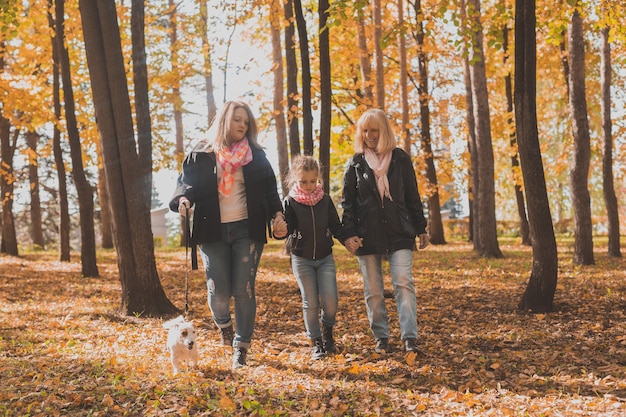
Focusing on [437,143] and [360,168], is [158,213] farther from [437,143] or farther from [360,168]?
[360,168]

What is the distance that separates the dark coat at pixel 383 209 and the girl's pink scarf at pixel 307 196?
0.25 m

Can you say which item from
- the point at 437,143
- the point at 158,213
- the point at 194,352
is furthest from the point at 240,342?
the point at 158,213

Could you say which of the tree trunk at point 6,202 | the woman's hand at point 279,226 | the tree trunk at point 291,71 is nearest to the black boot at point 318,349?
the woman's hand at point 279,226

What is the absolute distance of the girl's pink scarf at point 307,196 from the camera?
5.55 m

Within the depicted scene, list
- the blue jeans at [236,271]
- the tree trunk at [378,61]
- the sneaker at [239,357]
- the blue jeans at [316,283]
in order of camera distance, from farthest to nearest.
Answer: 1. the tree trunk at [378,61]
2. the blue jeans at [316,283]
3. the sneaker at [239,357]
4. the blue jeans at [236,271]

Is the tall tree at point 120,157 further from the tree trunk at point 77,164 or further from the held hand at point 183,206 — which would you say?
the tree trunk at point 77,164

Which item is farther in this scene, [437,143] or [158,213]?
[158,213]

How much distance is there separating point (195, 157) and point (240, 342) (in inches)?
64.8

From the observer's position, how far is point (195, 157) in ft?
17.3

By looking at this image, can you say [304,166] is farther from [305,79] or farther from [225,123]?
[305,79]

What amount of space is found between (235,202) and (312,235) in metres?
0.79

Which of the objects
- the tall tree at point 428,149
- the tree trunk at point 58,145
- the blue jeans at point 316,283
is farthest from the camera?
the tall tree at point 428,149

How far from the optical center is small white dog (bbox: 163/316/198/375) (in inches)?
194

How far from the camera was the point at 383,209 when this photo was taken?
5672 millimetres
